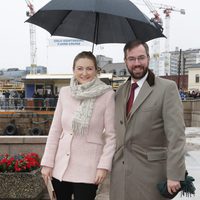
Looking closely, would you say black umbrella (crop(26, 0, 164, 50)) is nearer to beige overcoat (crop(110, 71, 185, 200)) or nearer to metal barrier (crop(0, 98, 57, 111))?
beige overcoat (crop(110, 71, 185, 200))

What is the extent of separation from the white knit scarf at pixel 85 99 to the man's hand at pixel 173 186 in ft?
2.38

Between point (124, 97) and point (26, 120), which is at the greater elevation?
point (124, 97)

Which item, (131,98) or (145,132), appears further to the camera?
(131,98)

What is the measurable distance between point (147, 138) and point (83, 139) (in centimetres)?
51

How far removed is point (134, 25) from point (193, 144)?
5.79 metres

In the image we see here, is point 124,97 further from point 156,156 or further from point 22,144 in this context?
point 22,144

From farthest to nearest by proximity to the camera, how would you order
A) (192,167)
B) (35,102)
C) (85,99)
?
1. (35,102)
2. (192,167)
3. (85,99)

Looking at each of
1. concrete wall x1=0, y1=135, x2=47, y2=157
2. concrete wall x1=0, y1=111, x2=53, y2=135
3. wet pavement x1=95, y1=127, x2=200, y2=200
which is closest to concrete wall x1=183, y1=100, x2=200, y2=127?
wet pavement x1=95, y1=127, x2=200, y2=200

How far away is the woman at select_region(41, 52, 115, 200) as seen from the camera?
2393 mm

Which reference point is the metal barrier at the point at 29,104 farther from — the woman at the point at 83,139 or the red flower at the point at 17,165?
the woman at the point at 83,139

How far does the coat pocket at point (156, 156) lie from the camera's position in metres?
2.22

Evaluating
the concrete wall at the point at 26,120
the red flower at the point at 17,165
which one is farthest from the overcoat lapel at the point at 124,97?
the concrete wall at the point at 26,120

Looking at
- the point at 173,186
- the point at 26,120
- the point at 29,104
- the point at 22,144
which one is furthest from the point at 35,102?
the point at 173,186

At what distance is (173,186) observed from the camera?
2072 millimetres
